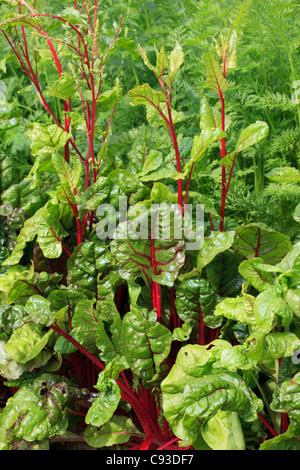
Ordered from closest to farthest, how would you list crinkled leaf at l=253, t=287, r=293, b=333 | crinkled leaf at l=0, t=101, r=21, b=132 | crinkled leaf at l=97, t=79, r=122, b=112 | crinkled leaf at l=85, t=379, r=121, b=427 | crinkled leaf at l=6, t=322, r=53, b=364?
crinkled leaf at l=253, t=287, r=293, b=333 → crinkled leaf at l=85, t=379, r=121, b=427 → crinkled leaf at l=6, t=322, r=53, b=364 → crinkled leaf at l=97, t=79, r=122, b=112 → crinkled leaf at l=0, t=101, r=21, b=132

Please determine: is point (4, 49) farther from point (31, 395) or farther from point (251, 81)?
point (31, 395)

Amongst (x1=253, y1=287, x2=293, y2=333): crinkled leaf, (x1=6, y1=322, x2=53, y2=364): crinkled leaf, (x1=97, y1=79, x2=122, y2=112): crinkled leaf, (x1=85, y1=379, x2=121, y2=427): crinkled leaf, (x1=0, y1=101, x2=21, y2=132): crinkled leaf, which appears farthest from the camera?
(x1=0, y1=101, x2=21, y2=132): crinkled leaf

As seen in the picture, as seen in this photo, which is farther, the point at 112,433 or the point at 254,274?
the point at 112,433

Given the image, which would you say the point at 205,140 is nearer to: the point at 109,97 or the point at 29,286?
the point at 109,97

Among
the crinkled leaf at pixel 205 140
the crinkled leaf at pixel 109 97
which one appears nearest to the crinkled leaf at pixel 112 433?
the crinkled leaf at pixel 205 140

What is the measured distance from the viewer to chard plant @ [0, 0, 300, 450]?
941mm

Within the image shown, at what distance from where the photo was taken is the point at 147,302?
125 cm

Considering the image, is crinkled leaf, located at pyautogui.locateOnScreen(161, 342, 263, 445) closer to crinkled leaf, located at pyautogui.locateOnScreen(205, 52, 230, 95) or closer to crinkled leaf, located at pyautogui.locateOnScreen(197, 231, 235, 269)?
crinkled leaf, located at pyautogui.locateOnScreen(197, 231, 235, 269)

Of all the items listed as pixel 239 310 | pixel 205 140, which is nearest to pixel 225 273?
pixel 239 310

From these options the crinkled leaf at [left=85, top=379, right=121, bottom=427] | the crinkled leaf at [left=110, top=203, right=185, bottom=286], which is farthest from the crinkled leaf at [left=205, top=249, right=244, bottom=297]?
the crinkled leaf at [left=85, top=379, right=121, bottom=427]

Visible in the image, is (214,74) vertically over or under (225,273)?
over
